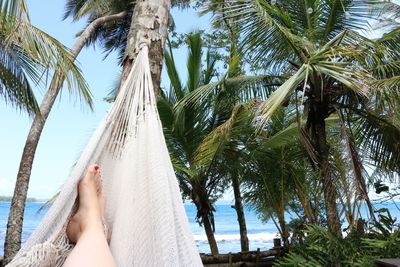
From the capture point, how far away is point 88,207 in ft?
3.54

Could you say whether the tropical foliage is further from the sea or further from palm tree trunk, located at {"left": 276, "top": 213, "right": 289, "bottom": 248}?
the sea

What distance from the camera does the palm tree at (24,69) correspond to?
266 cm

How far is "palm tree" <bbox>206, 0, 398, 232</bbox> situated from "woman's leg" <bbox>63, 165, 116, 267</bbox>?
1774 mm

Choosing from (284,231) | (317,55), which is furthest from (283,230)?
(317,55)

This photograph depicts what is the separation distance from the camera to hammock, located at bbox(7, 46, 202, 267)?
998 millimetres

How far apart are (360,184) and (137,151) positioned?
2.25 metres

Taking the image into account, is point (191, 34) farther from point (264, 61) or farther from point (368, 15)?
point (368, 15)

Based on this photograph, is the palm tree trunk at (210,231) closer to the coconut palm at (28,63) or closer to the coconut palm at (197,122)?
the coconut palm at (197,122)

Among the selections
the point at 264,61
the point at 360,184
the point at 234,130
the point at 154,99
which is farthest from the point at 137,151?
the point at 234,130

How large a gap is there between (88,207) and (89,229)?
7cm

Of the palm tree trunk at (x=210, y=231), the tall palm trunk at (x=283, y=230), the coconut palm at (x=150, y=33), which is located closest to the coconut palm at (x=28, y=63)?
the coconut palm at (x=150, y=33)

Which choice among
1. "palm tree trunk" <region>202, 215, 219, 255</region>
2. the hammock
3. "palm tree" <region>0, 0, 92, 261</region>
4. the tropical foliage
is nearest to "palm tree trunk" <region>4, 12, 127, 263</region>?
"palm tree" <region>0, 0, 92, 261</region>

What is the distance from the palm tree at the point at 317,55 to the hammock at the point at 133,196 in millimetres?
1651

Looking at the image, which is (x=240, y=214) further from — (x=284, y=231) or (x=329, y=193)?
(x=329, y=193)
